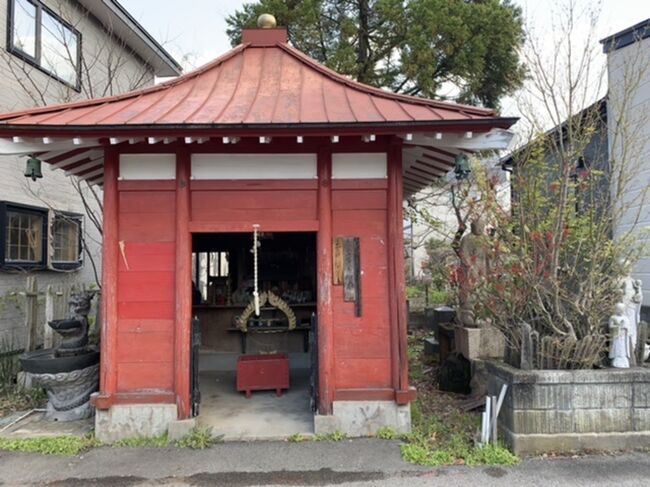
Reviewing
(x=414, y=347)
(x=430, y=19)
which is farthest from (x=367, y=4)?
(x=414, y=347)

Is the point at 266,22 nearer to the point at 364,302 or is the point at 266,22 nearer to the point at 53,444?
the point at 364,302

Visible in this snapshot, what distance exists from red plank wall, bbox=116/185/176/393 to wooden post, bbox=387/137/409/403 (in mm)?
2417

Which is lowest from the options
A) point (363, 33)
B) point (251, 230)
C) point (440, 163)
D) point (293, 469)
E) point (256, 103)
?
point (293, 469)

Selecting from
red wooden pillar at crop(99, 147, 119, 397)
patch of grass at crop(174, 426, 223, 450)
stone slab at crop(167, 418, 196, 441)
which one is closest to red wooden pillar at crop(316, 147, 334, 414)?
patch of grass at crop(174, 426, 223, 450)

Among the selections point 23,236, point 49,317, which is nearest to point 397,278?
point 49,317

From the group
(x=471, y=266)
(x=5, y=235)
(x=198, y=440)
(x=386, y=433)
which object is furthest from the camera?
(x=5, y=235)

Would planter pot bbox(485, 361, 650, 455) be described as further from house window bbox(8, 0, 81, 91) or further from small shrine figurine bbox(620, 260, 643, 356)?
house window bbox(8, 0, 81, 91)

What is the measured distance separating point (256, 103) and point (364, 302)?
254cm

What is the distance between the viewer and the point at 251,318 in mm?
7938

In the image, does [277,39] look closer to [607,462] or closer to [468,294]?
[468,294]

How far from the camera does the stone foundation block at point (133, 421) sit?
4.82 meters

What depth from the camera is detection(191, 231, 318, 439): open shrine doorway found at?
20.7 feet

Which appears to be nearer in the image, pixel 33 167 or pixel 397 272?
pixel 397 272

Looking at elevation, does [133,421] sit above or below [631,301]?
below
